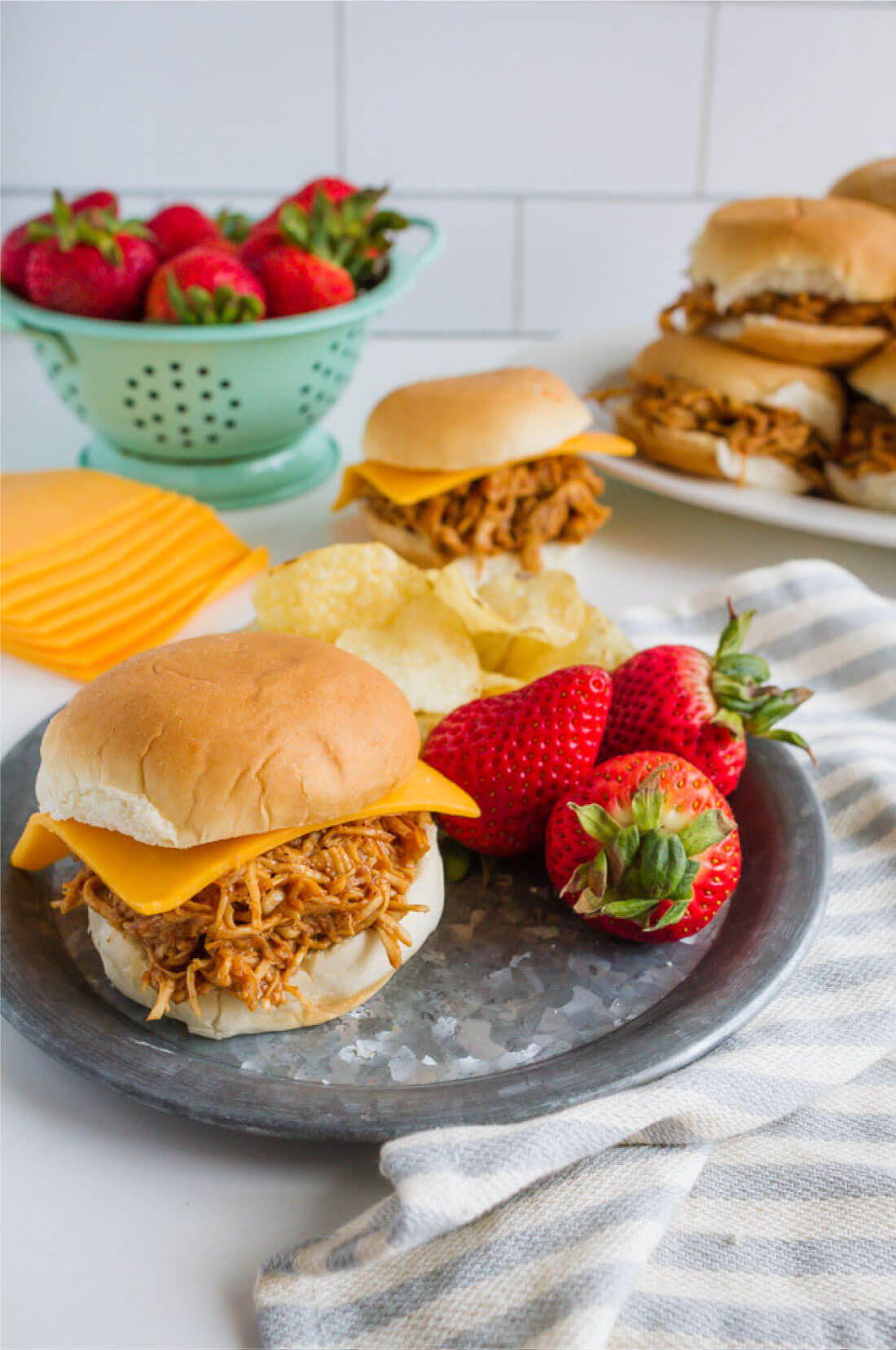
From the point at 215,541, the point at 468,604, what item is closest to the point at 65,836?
the point at 468,604

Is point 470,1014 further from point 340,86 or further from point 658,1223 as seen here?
point 340,86

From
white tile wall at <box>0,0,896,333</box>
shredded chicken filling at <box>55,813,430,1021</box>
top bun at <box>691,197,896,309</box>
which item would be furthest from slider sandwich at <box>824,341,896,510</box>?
white tile wall at <box>0,0,896,333</box>

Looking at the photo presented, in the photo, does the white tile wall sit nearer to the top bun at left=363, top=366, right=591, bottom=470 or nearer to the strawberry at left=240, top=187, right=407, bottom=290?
the strawberry at left=240, top=187, right=407, bottom=290

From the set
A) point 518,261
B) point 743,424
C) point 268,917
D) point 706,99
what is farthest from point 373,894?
point 706,99

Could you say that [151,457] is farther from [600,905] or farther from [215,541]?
[600,905]

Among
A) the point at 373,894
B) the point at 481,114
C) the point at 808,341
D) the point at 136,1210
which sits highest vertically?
the point at 481,114

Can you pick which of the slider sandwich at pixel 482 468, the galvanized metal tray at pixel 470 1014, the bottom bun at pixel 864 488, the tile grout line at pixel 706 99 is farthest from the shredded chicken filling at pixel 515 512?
the tile grout line at pixel 706 99
